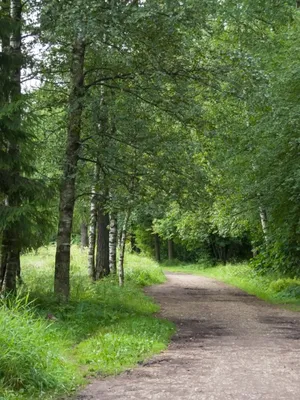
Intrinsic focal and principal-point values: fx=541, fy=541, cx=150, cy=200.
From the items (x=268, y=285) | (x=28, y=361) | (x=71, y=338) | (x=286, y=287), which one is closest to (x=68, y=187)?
(x=71, y=338)

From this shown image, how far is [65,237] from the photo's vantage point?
1315cm

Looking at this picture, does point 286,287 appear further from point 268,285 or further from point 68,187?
point 68,187

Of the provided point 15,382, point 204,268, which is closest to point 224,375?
point 15,382

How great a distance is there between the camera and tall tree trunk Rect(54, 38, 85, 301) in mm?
13086

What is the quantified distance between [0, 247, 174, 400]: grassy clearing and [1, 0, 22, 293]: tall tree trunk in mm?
519

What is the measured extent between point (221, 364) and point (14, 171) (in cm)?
620

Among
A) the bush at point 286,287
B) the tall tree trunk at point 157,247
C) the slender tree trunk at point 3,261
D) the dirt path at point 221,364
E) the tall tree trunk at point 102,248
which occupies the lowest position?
the dirt path at point 221,364

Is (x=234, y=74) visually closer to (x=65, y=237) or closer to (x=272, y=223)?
(x=65, y=237)

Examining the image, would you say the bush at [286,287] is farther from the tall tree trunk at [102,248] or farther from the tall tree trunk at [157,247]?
the tall tree trunk at [157,247]

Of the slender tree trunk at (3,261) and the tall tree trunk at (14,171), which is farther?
the slender tree trunk at (3,261)

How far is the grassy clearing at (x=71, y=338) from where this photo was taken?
21.6ft

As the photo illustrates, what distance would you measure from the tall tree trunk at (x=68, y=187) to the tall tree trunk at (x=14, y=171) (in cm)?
110

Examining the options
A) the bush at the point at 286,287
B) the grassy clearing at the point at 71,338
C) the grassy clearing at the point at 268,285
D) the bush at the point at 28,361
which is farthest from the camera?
the bush at the point at 286,287

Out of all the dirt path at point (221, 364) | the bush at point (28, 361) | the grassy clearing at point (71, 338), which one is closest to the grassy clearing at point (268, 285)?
the dirt path at point (221, 364)
